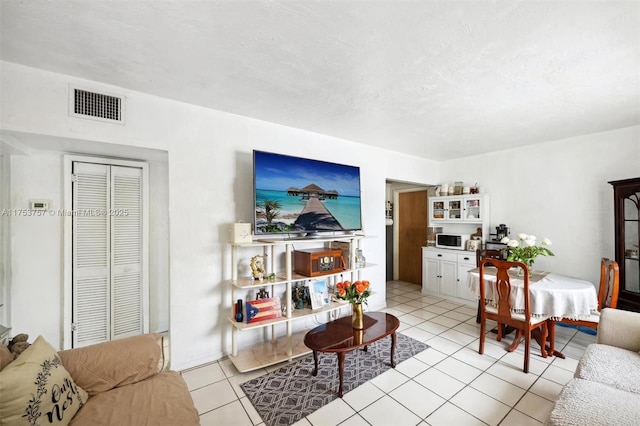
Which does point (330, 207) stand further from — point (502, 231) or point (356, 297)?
point (502, 231)

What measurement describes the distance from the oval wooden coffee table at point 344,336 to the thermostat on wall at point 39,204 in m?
2.70

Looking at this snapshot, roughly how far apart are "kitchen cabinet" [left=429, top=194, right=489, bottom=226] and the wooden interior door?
0.45 m

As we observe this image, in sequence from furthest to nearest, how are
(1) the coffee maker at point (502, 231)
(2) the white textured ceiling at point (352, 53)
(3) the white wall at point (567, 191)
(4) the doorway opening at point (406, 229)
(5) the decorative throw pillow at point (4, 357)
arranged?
(4) the doorway opening at point (406, 229) → (1) the coffee maker at point (502, 231) → (3) the white wall at point (567, 191) → (2) the white textured ceiling at point (352, 53) → (5) the decorative throw pillow at point (4, 357)

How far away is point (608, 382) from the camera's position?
1536mm

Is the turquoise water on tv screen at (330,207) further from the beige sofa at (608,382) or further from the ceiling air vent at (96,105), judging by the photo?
the beige sofa at (608,382)

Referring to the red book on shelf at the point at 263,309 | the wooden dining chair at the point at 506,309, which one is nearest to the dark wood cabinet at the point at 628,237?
the wooden dining chair at the point at 506,309

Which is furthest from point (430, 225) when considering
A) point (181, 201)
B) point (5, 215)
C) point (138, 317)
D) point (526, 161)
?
point (5, 215)

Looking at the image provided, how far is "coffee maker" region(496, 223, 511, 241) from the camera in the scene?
13.5 ft

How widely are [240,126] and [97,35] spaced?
136cm

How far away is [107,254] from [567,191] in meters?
5.80

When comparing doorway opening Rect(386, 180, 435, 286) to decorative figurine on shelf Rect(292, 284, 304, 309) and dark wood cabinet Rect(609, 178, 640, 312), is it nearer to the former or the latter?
dark wood cabinet Rect(609, 178, 640, 312)

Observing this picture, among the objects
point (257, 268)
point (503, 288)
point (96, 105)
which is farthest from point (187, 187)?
point (503, 288)

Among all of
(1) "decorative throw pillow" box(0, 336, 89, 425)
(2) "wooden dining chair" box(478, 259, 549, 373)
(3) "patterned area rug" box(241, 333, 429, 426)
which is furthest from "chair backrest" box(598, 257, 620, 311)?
(1) "decorative throw pillow" box(0, 336, 89, 425)

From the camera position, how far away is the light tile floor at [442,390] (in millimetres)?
1886
